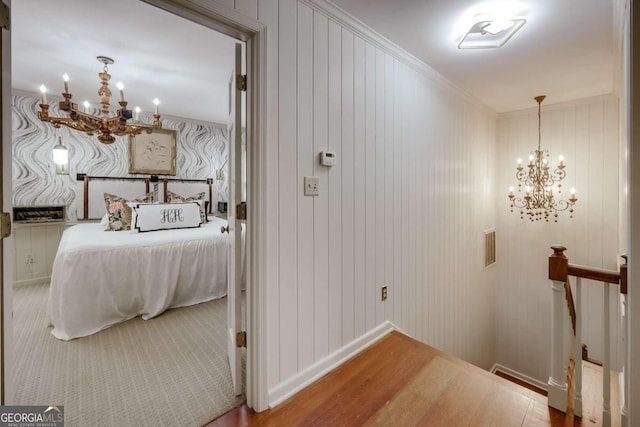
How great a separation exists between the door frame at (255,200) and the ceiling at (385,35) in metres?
0.72

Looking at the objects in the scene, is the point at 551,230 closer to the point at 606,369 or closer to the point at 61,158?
the point at 606,369

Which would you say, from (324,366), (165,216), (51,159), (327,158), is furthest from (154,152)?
(324,366)

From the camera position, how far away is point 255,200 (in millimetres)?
1513

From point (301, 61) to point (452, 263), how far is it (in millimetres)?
2664

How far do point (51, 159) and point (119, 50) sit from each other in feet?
8.33

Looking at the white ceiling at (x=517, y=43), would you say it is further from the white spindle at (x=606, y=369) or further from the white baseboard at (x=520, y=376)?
the white baseboard at (x=520, y=376)

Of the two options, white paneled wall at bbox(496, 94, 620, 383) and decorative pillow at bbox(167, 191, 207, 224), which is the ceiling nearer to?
white paneled wall at bbox(496, 94, 620, 383)

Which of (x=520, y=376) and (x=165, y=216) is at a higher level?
(x=165, y=216)

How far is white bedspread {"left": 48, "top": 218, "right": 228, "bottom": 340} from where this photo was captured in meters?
2.47

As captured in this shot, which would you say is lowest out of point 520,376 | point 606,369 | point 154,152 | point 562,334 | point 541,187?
point 520,376

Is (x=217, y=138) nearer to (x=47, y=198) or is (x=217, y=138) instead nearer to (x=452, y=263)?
→ (x=47, y=198)

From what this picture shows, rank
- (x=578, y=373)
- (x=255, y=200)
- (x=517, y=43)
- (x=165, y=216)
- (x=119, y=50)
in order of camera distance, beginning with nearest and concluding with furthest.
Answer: (x=255, y=200) < (x=578, y=373) < (x=517, y=43) < (x=119, y=50) < (x=165, y=216)

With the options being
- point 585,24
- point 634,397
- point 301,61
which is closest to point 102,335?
point 301,61

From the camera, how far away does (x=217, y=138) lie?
5480 millimetres
